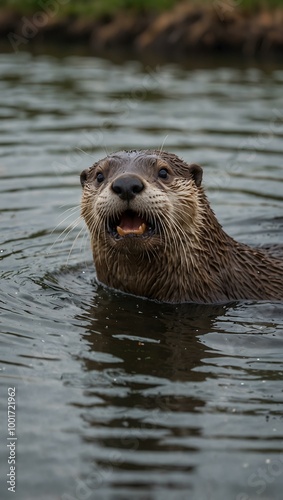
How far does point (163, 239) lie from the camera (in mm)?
5816

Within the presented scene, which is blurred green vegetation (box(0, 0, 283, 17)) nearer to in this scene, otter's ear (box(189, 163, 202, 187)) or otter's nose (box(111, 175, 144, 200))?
otter's ear (box(189, 163, 202, 187))

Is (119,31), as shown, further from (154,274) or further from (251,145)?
(154,274)

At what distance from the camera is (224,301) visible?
6.25m

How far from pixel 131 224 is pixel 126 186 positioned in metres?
0.40

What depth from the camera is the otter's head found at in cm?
544

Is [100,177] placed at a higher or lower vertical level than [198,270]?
higher

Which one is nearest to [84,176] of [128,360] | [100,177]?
[100,177]

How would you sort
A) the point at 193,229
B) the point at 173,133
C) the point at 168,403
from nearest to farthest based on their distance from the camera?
the point at 168,403, the point at 193,229, the point at 173,133

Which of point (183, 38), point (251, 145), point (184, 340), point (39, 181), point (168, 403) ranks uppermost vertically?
point (183, 38)

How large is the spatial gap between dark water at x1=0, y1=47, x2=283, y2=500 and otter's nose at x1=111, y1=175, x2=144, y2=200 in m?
0.85

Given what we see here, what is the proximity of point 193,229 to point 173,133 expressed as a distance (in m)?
5.79

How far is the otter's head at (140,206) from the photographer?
5438mm

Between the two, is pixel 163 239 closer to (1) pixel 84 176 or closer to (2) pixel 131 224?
(2) pixel 131 224

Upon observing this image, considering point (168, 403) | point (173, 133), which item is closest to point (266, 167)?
point (173, 133)
